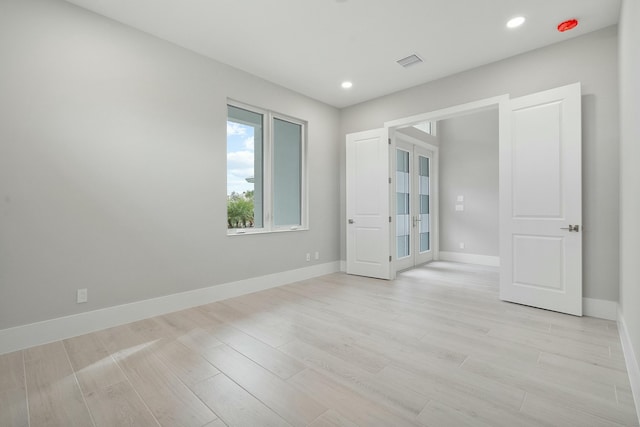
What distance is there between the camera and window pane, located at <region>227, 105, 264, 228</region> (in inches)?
152

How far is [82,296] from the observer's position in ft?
8.59

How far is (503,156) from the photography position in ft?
11.3

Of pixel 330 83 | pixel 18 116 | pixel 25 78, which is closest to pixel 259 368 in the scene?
pixel 18 116

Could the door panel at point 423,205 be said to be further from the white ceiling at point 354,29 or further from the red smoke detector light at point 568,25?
the red smoke detector light at point 568,25

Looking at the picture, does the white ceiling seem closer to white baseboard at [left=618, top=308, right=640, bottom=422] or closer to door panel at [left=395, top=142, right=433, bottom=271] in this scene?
door panel at [left=395, top=142, right=433, bottom=271]

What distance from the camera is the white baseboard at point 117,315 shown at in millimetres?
2320

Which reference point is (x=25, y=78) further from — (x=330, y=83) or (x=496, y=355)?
(x=496, y=355)

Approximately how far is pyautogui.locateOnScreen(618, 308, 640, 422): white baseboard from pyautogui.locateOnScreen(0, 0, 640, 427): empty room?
2cm

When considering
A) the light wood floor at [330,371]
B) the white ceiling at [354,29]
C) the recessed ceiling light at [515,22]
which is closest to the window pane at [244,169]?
the white ceiling at [354,29]

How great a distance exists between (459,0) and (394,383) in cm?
311

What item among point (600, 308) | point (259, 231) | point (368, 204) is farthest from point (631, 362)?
point (259, 231)

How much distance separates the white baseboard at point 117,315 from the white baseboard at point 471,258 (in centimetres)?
388

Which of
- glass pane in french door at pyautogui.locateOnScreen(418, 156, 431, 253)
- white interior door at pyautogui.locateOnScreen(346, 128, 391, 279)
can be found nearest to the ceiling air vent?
white interior door at pyautogui.locateOnScreen(346, 128, 391, 279)

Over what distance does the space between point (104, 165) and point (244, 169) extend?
5.28 ft
